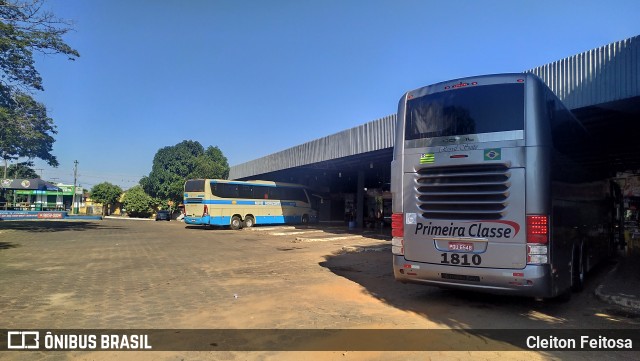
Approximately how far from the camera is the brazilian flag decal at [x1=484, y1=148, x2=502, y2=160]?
593cm

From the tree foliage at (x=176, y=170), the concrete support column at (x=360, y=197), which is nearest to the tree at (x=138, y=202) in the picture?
the tree foliage at (x=176, y=170)

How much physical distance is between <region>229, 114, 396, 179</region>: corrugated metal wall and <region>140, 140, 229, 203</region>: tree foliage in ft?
69.4

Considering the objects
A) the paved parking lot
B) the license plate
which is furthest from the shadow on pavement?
the license plate

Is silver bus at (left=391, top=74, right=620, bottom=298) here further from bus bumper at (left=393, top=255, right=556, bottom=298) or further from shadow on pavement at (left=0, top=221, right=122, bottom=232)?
shadow on pavement at (left=0, top=221, right=122, bottom=232)

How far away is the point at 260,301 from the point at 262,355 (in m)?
2.55

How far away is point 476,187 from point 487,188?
16cm

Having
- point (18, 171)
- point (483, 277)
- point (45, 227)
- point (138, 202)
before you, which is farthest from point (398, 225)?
point (18, 171)

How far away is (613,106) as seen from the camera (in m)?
11.1

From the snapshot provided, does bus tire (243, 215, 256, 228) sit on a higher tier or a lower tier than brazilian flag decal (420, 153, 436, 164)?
lower

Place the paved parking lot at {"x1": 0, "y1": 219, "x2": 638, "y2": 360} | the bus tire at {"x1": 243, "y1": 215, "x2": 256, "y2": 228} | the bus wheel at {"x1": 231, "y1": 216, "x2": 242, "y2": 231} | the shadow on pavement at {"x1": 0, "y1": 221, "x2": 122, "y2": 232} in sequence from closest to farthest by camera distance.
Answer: the paved parking lot at {"x1": 0, "y1": 219, "x2": 638, "y2": 360}
the shadow on pavement at {"x1": 0, "y1": 221, "x2": 122, "y2": 232}
the bus wheel at {"x1": 231, "y1": 216, "x2": 242, "y2": 231}
the bus tire at {"x1": 243, "y1": 215, "x2": 256, "y2": 228}

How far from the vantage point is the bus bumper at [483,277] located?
5590 millimetres

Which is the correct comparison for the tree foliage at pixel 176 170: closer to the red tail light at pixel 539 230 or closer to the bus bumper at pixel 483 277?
the bus bumper at pixel 483 277

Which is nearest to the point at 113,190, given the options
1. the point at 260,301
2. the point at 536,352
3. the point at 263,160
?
the point at 263,160

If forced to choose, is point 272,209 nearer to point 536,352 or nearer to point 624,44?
point 624,44
